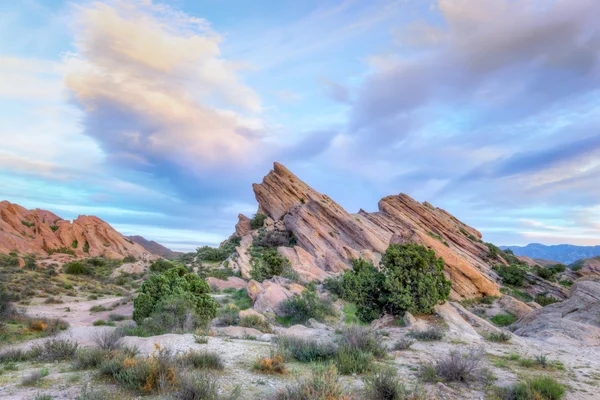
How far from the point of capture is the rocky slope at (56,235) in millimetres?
55112

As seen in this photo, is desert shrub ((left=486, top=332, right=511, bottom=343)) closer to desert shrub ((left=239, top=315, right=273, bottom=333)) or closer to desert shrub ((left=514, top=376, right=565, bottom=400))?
desert shrub ((left=514, top=376, right=565, bottom=400))

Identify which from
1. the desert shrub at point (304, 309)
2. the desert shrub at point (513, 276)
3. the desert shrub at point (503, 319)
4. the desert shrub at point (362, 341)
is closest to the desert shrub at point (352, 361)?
the desert shrub at point (362, 341)

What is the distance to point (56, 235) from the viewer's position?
201ft

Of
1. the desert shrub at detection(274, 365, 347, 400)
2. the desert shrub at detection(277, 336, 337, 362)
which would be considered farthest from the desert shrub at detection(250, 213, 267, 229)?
the desert shrub at detection(274, 365, 347, 400)

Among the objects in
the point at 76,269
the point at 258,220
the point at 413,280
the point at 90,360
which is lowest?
the point at 76,269

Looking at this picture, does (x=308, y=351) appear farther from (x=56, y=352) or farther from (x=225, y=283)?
(x=225, y=283)

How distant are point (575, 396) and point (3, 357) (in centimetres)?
1477

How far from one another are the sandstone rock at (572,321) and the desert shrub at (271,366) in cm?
1190

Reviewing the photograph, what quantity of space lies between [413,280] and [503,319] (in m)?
8.51

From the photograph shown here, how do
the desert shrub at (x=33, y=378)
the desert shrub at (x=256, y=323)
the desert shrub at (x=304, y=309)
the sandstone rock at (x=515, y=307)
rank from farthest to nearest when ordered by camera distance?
the sandstone rock at (x=515, y=307)
the desert shrub at (x=304, y=309)
the desert shrub at (x=256, y=323)
the desert shrub at (x=33, y=378)

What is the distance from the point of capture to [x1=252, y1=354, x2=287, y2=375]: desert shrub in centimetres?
806

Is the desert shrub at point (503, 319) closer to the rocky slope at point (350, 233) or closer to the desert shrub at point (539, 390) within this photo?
the rocky slope at point (350, 233)

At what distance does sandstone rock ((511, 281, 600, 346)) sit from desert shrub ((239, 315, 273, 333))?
1192 cm

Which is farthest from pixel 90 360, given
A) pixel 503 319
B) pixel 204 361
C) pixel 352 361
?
pixel 503 319
